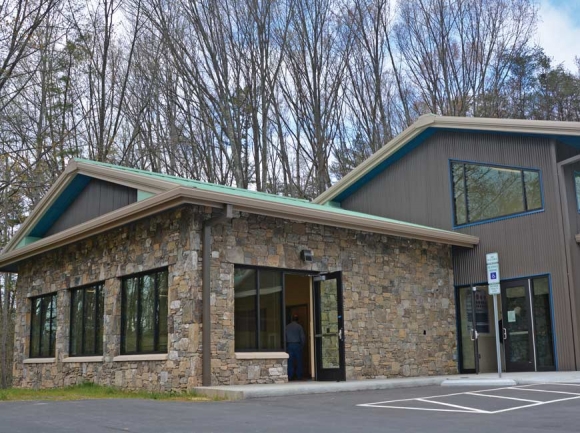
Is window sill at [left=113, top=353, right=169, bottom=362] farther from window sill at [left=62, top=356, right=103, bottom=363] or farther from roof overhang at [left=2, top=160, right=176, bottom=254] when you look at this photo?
roof overhang at [left=2, top=160, right=176, bottom=254]

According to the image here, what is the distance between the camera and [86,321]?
1606 centimetres

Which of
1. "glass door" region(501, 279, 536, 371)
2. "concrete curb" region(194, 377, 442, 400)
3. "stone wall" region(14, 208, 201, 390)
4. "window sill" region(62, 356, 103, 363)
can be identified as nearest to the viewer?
"concrete curb" region(194, 377, 442, 400)

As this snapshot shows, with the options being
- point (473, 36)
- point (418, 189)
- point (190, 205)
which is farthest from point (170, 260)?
point (473, 36)

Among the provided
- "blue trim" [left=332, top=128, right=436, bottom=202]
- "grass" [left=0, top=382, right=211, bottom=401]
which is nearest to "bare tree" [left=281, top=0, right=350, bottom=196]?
"blue trim" [left=332, top=128, right=436, bottom=202]

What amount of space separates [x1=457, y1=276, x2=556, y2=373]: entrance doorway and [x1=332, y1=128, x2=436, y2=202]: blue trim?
4478mm

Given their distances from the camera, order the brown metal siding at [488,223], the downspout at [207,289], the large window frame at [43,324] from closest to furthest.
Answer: the downspout at [207,289], the brown metal siding at [488,223], the large window frame at [43,324]

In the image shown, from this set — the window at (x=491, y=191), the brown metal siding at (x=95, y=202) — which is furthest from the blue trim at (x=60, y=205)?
the window at (x=491, y=191)

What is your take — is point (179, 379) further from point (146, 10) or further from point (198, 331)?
point (146, 10)

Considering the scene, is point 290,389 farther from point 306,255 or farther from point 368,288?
point 368,288

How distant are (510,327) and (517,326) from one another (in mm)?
194

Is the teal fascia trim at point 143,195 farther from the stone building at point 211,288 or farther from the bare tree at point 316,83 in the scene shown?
the bare tree at point 316,83

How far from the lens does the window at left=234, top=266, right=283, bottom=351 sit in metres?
13.4

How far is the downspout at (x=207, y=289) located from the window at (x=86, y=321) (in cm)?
386

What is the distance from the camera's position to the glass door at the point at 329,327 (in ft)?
48.2
